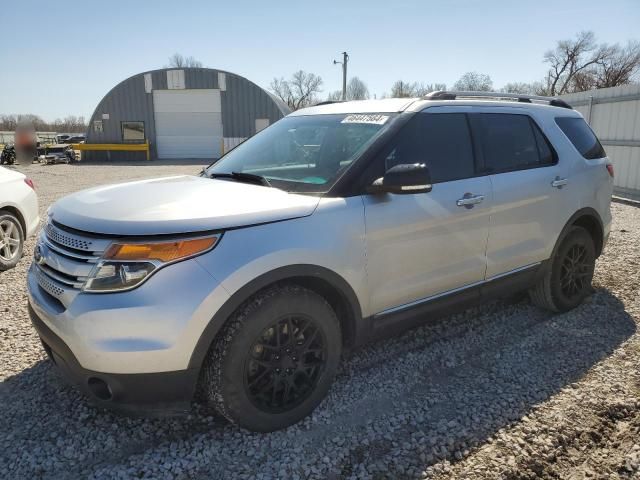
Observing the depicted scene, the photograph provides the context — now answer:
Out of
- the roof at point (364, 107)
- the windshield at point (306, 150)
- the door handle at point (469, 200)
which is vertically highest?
the roof at point (364, 107)

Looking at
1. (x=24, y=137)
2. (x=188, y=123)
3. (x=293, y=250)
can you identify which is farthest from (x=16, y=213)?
(x=188, y=123)

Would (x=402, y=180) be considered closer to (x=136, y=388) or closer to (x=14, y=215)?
(x=136, y=388)

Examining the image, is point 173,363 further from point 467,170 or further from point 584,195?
point 584,195

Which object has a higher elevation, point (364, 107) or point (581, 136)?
point (364, 107)

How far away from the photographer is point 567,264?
172 inches

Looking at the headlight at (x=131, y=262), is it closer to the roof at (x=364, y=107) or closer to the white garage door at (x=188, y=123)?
the roof at (x=364, y=107)

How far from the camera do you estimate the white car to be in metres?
5.67

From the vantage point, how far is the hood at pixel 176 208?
2324 millimetres

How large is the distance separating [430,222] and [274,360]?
1322mm

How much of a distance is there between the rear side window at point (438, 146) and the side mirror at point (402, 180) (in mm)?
226

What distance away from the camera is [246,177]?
3197 mm

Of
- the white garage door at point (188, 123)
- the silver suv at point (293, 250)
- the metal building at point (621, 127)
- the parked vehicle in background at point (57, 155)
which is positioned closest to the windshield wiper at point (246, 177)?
the silver suv at point (293, 250)

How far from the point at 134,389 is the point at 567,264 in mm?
3773

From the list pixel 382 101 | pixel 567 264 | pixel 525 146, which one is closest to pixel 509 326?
pixel 567 264
